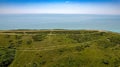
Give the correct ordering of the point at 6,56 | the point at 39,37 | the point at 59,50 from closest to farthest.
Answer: the point at 6,56 → the point at 59,50 → the point at 39,37

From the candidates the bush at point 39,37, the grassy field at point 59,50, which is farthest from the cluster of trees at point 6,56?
the bush at point 39,37

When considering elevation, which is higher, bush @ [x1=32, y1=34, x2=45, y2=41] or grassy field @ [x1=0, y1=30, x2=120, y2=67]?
bush @ [x1=32, y1=34, x2=45, y2=41]

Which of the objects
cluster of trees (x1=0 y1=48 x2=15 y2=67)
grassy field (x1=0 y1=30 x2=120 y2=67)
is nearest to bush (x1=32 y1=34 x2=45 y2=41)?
grassy field (x1=0 y1=30 x2=120 y2=67)

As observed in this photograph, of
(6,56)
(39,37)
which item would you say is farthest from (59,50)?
(6,56)

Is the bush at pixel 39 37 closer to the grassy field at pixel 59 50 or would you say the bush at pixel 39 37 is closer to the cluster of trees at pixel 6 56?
the grassy field at pixel 59 50

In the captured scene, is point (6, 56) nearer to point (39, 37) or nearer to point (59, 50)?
point (59, 50)

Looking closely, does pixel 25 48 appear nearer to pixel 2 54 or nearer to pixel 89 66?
pixel 2 54

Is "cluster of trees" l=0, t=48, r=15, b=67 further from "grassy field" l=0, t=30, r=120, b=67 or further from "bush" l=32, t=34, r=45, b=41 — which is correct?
"bush" l=32, t=34, r=45, b=41

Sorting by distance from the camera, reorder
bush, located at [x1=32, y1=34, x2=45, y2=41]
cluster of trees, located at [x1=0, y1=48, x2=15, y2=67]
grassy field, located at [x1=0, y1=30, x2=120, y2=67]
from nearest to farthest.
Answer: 1. grassy field, located at [x1=0, y1=30, x2=120, y2=67]
2. cluster of trees, located at [x1=0, y1=48, x2=15, y2=67]
3. bush, located at [x1=32, y1=34, x2=45, y2=41]
